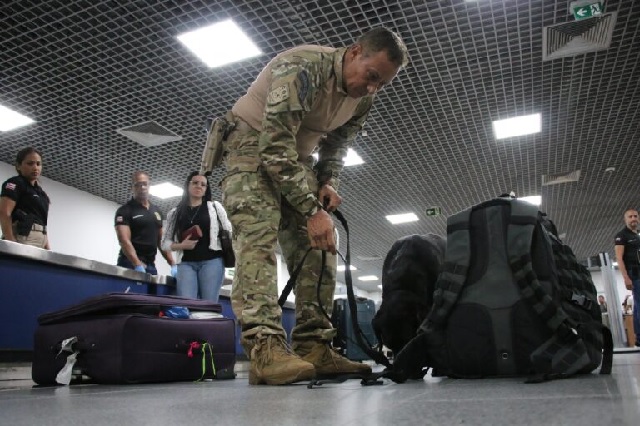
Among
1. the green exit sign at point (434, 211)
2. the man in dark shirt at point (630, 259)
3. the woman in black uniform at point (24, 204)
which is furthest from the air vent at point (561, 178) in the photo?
the woman in black uniform at point (24, 204)

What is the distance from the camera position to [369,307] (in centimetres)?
892

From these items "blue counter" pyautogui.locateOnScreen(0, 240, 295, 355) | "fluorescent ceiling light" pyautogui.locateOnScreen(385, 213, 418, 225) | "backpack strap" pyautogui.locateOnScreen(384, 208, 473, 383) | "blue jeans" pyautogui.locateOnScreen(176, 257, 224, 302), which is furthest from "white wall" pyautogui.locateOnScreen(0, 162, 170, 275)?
"backpack strap" pyautogui.locateOnScreen(384, 208, 473, 383)

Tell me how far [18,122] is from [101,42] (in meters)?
2.38

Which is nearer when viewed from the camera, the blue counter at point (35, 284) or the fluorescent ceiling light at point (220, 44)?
the blue counter at point (35, 284)

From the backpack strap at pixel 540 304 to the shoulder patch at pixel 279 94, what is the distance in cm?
91

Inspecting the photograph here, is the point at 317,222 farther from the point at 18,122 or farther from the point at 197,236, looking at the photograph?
the point at 18,122

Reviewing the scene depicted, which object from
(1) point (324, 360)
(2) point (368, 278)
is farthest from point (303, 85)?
(2) point (368, 278)

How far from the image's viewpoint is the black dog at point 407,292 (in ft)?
7.01

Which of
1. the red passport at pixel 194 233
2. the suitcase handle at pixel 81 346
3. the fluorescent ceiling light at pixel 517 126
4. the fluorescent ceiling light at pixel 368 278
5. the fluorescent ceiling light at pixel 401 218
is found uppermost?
the fluorescent ceiling light at pixel 517 126

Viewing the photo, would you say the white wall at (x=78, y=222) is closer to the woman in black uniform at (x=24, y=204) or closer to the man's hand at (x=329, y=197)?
the woman in black uniform at (x=24, y=204)

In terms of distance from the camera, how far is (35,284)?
10.4ft

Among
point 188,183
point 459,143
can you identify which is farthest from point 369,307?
point 188,183

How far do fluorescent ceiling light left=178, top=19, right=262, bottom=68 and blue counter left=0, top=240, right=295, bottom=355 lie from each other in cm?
230

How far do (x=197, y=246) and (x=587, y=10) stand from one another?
12.7ft
